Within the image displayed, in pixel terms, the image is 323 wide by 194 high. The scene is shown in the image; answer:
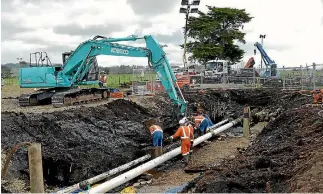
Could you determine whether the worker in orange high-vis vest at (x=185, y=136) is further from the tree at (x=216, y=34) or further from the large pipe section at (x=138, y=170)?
the tree at (x=216, y=34)

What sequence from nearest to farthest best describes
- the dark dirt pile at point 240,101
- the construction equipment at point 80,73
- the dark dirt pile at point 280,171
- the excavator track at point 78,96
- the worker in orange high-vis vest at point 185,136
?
the dark dirt pile at point 280,171
the worker in orange high-vis vest at point 185,136
the construction equipment at point 80,73
the excavator track at point 78,96
the dark dirt pile at point 240,101

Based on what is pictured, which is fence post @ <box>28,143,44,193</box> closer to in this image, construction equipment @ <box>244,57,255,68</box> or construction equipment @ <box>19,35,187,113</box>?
construction equipment @ <box>19,35,187,113</box>

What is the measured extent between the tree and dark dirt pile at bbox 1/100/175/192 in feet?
82.6

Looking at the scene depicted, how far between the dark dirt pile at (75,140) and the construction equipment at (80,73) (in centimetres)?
208

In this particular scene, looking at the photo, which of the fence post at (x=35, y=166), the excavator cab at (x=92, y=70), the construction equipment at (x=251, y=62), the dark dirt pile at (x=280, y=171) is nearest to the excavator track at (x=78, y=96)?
the excavator cab at (x=92, y=70)

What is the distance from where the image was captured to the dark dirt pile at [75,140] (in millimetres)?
11188

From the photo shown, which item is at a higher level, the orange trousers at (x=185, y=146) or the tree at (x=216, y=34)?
the tree at (x=216, y=34)

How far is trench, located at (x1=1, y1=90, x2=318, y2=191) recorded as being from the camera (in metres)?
11.2

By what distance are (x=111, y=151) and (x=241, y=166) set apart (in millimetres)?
6438

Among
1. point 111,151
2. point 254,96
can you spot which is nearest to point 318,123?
point 111,151

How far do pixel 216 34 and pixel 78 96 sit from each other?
25.9 meters

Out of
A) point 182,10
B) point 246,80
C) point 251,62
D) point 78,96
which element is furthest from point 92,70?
point 251,62

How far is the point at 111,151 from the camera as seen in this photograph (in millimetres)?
13258

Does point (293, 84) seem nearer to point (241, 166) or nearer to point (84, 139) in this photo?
point (84, 139)
